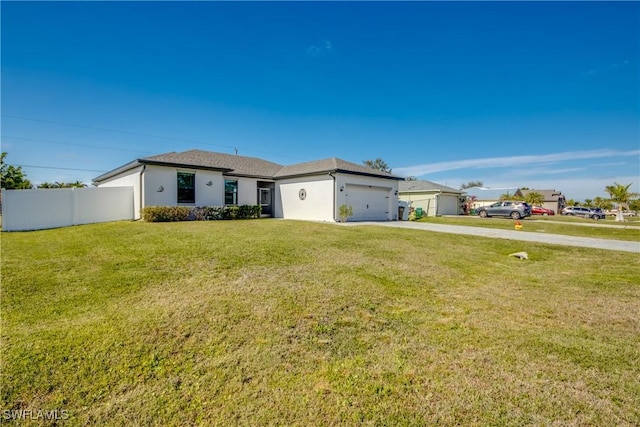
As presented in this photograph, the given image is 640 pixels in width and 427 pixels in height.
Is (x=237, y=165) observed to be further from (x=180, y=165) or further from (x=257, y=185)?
(x=180, y=165)

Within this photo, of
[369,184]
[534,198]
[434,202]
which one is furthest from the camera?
[534,198]

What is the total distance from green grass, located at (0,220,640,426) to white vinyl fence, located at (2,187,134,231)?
895 cm

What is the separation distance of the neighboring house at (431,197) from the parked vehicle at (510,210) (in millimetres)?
4174

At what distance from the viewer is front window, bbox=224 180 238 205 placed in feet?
60.7

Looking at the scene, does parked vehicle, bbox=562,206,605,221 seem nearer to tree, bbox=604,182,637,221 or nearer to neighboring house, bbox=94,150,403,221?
tree, bbox=604,182,637,221

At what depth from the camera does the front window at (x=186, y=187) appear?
632 inches

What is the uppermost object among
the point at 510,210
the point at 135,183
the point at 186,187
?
the point at 135,183

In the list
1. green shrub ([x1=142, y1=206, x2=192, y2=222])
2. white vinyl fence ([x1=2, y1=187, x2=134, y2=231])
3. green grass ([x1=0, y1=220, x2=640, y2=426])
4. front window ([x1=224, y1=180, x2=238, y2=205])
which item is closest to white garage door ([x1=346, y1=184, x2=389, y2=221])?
front window ([x1=224, y1=180, x2=238, y2=205])

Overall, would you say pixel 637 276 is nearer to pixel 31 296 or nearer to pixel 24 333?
pixel 24 333

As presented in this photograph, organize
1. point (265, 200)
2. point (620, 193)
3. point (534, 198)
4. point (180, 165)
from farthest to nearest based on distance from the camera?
point (534, 198)
point (620, 193)
point (265, 200)
point (180, 165)

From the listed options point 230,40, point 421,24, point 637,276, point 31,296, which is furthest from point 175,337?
point 421,24

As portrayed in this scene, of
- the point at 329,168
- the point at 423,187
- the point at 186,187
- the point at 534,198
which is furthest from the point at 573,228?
the point at 534,198

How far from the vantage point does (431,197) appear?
30.6 meters

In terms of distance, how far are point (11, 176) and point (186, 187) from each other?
26.1 metres
